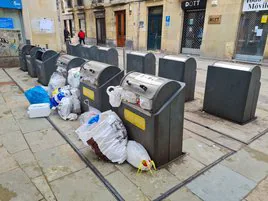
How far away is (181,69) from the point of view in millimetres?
4293

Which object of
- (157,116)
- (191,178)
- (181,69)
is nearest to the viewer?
(157,116)

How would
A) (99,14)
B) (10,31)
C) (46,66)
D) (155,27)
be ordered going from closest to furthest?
(46,66) < (10,31) < (155,27) < (99,14)

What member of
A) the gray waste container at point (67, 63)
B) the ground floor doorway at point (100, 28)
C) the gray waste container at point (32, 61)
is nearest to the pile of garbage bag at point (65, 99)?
the gray waste container at point (67, 63)

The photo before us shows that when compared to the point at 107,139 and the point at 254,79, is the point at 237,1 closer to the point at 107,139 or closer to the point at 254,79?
the point at 254,79

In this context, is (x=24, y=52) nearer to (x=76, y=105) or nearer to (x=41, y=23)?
(x=41, y=23)

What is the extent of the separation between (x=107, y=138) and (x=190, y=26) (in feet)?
36.8

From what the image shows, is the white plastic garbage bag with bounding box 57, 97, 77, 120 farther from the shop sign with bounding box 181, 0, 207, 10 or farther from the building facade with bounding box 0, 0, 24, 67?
the shop sign with bounding box 181, 0, 207, 10

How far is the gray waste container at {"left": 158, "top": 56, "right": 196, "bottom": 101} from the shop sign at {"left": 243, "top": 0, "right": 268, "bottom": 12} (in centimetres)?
679

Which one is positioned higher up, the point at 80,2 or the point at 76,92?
the point at 80,2

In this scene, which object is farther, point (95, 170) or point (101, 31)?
point (101, 31)

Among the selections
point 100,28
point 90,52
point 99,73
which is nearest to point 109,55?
point 90,52

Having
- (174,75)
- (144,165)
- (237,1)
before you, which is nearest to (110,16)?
(237,1)

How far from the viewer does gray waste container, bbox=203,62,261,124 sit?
11.1ft

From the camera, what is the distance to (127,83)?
253 centimetres
